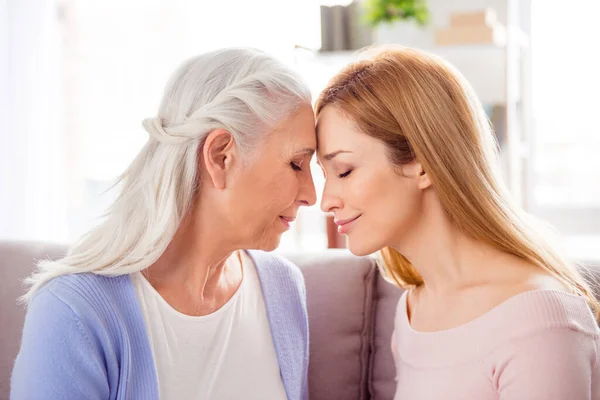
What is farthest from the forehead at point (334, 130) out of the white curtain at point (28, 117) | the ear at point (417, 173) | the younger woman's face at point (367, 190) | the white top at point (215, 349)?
the white curtain at point (28, 117)

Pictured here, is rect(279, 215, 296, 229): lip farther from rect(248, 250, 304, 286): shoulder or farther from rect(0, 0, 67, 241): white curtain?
rect(0, 0, 67, 241): white curtain

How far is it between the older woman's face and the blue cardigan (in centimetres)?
28

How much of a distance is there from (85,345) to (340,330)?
0.71 metres

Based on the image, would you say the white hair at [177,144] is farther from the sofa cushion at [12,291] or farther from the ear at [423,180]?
the sofa cushion at [12,291]

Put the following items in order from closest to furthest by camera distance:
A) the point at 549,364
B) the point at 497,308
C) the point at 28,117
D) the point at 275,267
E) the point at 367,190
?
the point at 549,364, the point at 497,308, the point at 367,190, the point at 275,267, the point at 28,117

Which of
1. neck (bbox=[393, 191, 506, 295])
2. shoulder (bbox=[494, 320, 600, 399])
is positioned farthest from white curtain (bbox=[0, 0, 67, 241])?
shoulder (bbox=[494, 320, 600, 399])

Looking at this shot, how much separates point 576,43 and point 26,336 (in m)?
3.57

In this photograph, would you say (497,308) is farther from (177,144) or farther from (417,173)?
(177,144)

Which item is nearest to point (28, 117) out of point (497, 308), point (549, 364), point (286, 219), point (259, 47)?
point (259, 47)

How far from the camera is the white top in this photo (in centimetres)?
156

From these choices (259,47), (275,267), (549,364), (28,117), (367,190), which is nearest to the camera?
(549,364)

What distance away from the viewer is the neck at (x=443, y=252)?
1522 mm

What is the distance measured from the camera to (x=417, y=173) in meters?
1.54

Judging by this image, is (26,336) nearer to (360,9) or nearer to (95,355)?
(95,355)
